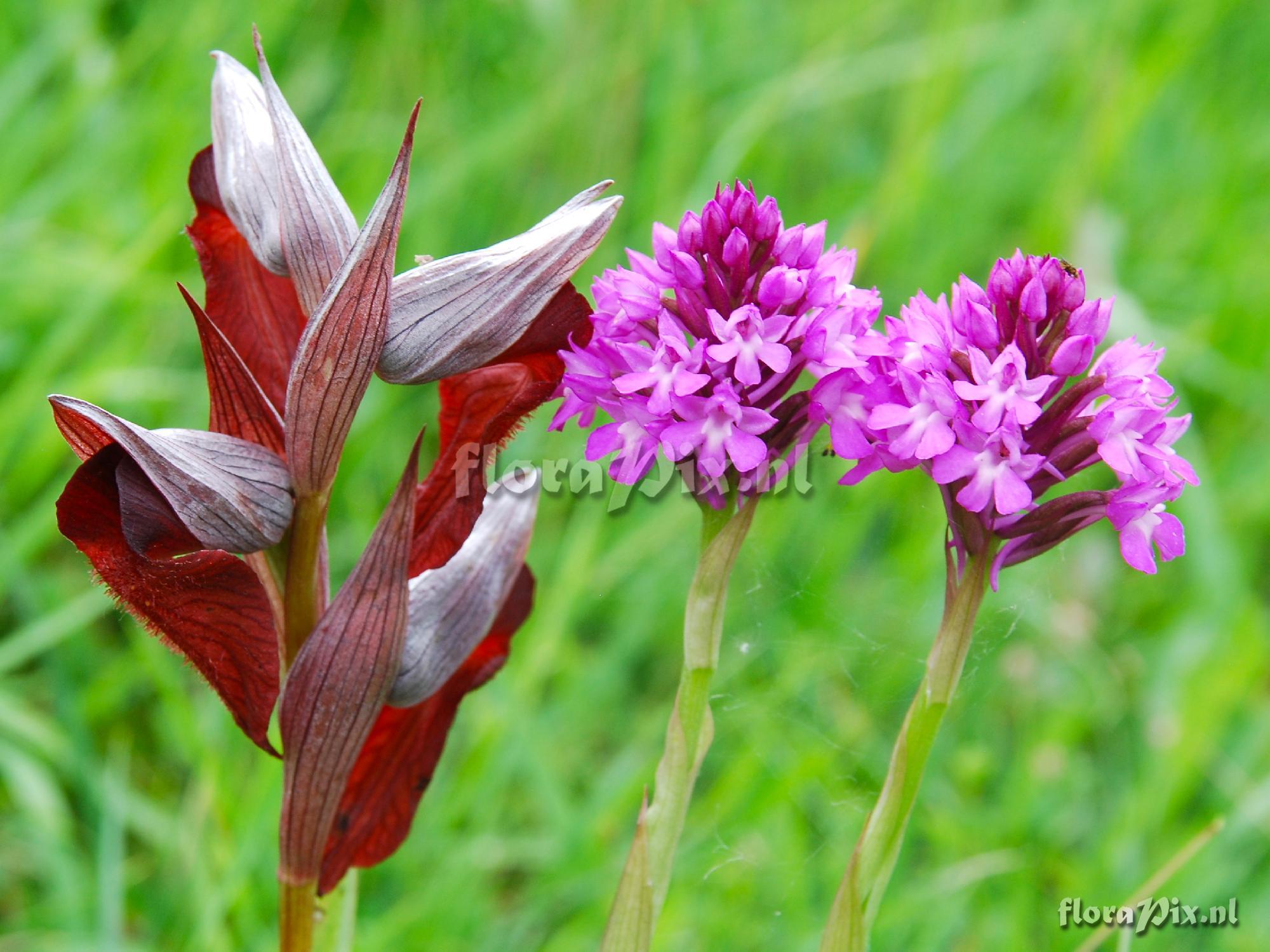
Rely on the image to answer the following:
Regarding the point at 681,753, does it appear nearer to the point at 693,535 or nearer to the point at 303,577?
the point at 303,577

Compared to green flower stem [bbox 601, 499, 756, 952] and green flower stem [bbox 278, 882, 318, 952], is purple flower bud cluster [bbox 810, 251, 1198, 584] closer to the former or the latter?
green flower stem [bbox 601, 499, 756, 952]

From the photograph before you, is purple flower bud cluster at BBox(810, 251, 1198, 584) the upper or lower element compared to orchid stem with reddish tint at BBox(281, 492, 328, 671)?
upper

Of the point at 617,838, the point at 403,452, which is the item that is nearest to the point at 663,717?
the point at 617,838

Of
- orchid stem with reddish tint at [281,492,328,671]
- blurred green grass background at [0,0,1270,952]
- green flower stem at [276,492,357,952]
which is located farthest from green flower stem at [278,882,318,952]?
blurred green grass background at [0,0,1270,952]

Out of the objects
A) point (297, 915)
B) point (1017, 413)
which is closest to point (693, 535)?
point (297, 915)

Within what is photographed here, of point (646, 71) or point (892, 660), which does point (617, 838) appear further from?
point (646, 71)

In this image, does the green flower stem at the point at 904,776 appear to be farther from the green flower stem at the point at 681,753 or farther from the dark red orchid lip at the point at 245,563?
the dark red orchid lip at the point at 245,563
